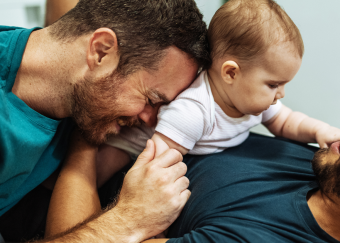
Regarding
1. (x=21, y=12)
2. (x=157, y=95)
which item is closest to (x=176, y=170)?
(x=157, y=95)

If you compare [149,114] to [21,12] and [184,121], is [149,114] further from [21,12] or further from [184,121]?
[21,12]

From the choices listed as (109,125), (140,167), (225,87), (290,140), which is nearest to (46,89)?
(109,125)

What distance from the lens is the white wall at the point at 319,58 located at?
62.9 inches

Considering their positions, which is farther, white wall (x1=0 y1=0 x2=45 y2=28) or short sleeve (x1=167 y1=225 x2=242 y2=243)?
white wall (x1=0 y1=0 x2=45 y2=28)

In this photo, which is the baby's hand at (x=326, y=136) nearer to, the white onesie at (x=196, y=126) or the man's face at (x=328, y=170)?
the man's face at (x=328, y=170)

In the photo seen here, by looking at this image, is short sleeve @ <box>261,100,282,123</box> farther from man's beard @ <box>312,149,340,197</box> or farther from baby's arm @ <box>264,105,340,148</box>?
man's beard @ <box>312,149,340,197</box>

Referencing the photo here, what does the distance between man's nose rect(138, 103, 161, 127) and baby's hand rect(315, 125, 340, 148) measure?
662 millimetres

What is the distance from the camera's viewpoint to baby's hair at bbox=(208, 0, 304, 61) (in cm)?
89

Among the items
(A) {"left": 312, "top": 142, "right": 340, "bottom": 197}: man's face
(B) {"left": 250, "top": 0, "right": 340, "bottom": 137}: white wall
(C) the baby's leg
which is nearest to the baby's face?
(A) {"left": 312, "top": 142, "right": 340, "bottom": 197}: man's face

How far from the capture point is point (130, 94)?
1010 mm

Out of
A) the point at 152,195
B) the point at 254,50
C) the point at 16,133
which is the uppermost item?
the point at 254,50

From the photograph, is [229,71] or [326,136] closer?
[229,71]

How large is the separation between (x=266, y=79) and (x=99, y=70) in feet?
1.85

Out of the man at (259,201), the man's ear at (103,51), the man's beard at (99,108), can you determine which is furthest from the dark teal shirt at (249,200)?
the man's ear at (103,51)
